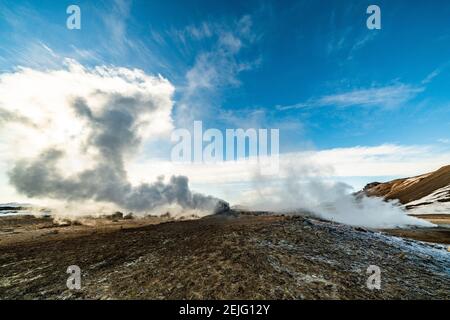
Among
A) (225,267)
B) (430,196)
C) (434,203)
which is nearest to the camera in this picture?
(225,267)

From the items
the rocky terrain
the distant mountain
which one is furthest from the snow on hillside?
the rocky terrain

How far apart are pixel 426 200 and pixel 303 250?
141m

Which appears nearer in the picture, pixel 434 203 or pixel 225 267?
pixel 225 267

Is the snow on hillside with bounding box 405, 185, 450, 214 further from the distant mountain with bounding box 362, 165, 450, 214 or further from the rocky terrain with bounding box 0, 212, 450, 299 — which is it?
the rocky terrain with bounding box 0, 212, 450, 299

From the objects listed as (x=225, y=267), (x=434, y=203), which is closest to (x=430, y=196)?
(x=434, y=203)

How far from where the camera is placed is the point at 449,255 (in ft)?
85.8

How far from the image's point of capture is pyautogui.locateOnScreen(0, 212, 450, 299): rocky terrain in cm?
1450

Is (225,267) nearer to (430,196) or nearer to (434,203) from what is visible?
(434,203)

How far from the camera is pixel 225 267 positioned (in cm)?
1744

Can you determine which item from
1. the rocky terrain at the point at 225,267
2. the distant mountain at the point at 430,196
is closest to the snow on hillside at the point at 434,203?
the distant mountain at the point at 430,196

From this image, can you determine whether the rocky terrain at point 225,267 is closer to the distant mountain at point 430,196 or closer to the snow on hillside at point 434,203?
the snow on hillside at point 434,203

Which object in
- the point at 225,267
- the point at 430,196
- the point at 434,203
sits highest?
the point at 225,267
